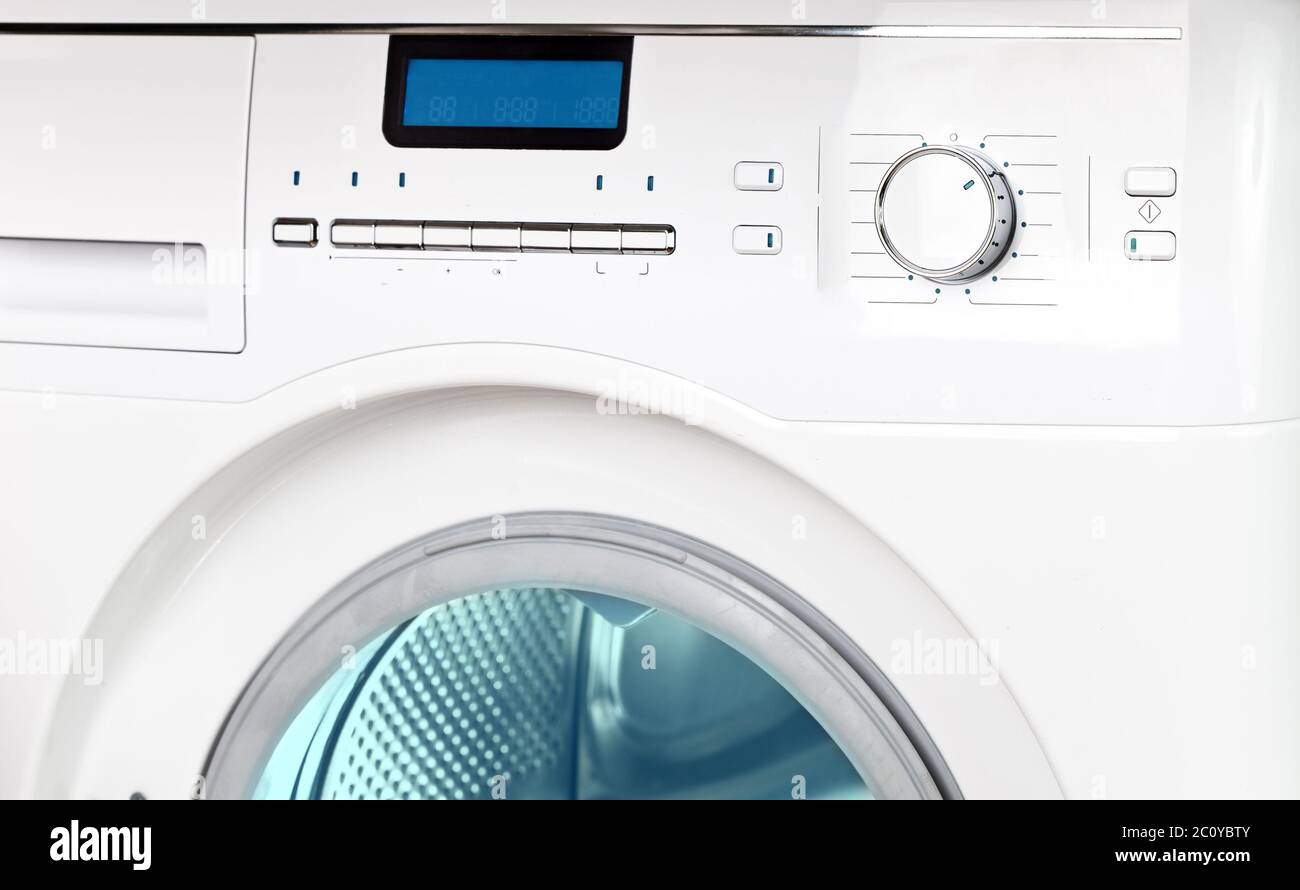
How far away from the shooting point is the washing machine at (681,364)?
0.42 meters

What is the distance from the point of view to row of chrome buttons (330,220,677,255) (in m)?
→ 0.44

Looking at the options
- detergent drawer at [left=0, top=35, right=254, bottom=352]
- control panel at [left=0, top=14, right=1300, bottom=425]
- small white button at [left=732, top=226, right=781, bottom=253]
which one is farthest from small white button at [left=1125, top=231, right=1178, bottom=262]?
detergent drawer at [left=0, top=35, right=254, bottom=352]

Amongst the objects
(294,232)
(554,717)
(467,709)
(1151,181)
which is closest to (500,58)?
(294,232)

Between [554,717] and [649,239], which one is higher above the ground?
[649,239]

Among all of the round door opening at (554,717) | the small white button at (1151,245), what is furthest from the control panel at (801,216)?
the round door opening at (554,717)

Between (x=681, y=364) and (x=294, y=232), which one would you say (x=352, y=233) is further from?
(x=681, y=364)

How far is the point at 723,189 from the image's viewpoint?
43 cm

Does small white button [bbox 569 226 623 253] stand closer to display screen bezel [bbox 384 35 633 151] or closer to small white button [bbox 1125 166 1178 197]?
display screen bezel [bbox 384 35 633 151]

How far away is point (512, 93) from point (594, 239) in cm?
8

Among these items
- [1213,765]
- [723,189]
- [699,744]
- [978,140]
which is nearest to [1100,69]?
[978,140]

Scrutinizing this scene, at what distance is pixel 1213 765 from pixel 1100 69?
289 mm

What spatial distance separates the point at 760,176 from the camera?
430mm
